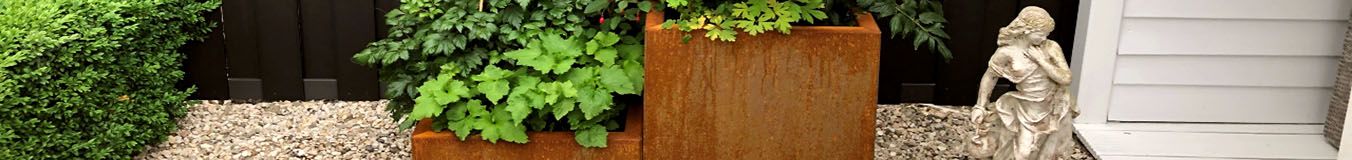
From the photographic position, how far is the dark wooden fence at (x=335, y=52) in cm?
519

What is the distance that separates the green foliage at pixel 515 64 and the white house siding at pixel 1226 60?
A: 63.8 inches

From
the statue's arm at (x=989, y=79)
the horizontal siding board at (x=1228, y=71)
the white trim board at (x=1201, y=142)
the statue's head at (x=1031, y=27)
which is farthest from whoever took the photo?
the horizontal siding board at (x=1228, y=71)

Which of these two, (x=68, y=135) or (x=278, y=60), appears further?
(x=278, y=60)

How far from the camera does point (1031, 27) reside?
3.63 m

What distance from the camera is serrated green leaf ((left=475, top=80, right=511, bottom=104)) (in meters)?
4.01

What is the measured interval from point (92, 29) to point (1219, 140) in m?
3.30

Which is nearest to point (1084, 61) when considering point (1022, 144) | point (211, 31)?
point (1022, 144)

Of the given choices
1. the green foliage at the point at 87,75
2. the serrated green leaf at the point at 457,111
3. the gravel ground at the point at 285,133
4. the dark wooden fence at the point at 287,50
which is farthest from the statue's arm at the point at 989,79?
the green foliage at the point at 87,75

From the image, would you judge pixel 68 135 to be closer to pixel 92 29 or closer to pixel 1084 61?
pixel 92 29

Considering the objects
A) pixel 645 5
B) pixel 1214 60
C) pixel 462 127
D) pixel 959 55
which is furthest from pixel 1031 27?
pixel 959 55

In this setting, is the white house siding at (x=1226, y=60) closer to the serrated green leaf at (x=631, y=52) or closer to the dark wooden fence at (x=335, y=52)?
the dark wooden fence at (x=335, y=52)

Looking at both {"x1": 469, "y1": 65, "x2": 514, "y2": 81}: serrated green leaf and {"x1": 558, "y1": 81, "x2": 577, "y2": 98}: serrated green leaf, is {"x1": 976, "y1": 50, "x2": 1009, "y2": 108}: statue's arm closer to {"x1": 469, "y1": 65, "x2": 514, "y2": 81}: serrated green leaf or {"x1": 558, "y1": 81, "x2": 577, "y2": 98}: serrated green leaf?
{"x1": 558, "y1": 81, "x2": 577, "y2": 98}: serrated green leaf

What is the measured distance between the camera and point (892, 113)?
529 cm

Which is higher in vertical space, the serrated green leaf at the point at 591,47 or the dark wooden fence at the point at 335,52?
the serrated green leaf at the point at 591,47
